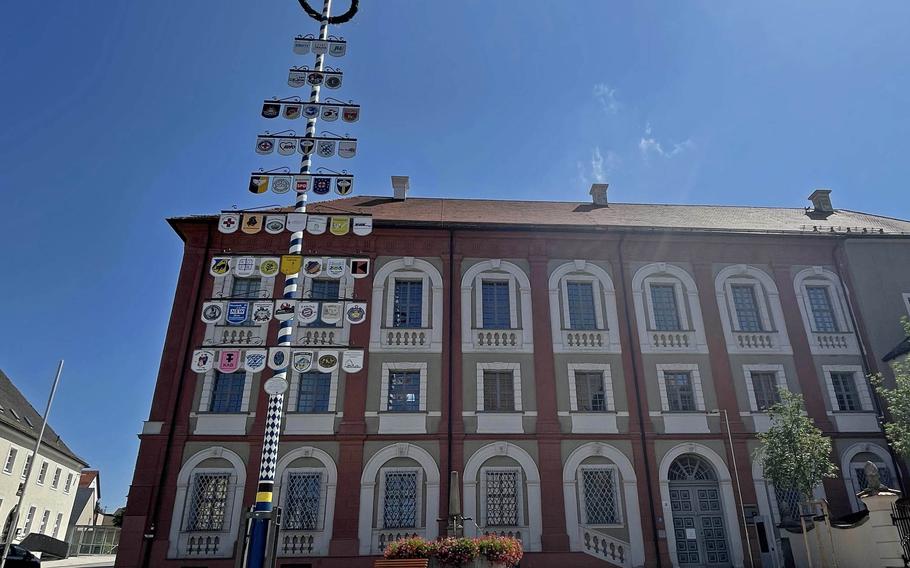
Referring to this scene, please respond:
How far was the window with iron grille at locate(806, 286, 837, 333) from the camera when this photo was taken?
77.0ft

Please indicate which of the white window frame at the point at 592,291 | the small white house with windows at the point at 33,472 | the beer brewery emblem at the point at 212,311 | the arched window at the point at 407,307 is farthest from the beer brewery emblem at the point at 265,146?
the small white house with windows at the point at 33,472

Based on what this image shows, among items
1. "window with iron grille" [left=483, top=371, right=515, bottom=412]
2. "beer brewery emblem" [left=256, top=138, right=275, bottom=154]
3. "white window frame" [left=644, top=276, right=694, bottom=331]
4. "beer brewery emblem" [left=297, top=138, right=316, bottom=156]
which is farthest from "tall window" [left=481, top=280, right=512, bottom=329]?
"beer brewery emblem" [left=256, top=138, right=275, bottom=154]

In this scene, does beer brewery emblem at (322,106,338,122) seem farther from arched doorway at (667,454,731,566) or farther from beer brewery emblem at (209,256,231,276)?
arched doorway at (667,454,731,566)

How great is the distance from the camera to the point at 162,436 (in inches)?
779

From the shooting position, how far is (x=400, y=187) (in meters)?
27.9

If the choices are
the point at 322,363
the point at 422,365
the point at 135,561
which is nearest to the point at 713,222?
the point at 422,365

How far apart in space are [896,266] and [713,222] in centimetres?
729

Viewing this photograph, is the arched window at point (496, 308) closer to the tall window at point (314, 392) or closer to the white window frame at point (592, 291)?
the white window frame at point (592, 291)

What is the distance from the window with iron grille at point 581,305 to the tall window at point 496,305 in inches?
96.3

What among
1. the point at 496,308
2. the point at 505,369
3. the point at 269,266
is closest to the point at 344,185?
the point at 269,266

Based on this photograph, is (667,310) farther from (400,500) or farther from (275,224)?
(275,224)

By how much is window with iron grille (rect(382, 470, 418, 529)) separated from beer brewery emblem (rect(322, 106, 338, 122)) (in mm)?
11638

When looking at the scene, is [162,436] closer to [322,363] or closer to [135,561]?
[135,561]

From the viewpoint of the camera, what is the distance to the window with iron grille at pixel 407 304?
73.4ft
